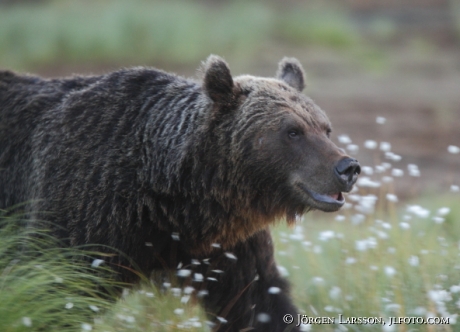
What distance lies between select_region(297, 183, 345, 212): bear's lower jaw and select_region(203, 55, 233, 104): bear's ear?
85cm

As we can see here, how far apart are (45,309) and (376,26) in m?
21.2

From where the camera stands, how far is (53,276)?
168 inches

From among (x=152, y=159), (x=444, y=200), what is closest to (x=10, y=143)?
(x=152, y=159)

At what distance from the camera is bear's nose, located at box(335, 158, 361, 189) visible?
455 cm

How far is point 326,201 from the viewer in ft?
15.3

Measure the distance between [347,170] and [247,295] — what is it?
1.13 meters

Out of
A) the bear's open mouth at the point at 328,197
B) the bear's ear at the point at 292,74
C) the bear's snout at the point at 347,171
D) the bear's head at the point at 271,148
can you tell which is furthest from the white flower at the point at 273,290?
the bear's ear at the point at 292,74

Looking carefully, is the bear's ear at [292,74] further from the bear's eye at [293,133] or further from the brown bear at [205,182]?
the bear's eye at [293,133]

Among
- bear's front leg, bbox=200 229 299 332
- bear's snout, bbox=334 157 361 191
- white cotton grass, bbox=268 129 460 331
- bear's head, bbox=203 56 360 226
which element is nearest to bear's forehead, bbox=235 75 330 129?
bear's head, bbox=203 56 360 226

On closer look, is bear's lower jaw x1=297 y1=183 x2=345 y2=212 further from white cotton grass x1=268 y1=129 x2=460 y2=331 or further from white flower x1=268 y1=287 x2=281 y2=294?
white flower x1=268 y1=287 x2=281 y2=294

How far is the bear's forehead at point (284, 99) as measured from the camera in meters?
4.94

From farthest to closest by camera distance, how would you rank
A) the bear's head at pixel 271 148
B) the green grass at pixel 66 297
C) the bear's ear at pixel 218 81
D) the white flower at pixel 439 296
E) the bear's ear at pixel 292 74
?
the bear's ear at pixel 292 74 < the bear's ear at pixel 218 81 < the bear's head at pixel 271 148 < the white flower at pixel 439 296 < the green grass at pixel 66 297

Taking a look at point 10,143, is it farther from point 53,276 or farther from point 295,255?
point 295,255

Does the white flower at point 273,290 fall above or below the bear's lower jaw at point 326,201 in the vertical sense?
below
